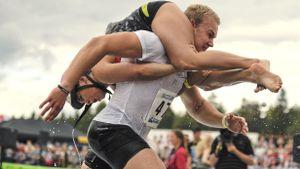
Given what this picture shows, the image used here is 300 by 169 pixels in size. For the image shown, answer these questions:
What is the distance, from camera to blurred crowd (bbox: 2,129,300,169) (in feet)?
29.9

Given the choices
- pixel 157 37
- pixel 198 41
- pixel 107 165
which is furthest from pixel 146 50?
pixel 107 165

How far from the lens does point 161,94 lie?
3.59 metres

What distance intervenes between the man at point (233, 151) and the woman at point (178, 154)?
0.61 m

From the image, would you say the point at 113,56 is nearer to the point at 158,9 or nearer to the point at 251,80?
the point at 158,9

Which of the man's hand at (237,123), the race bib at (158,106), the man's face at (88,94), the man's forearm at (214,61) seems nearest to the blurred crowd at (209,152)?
the man's hand at (237,123)

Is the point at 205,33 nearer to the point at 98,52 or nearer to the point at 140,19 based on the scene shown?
the point at 140,19

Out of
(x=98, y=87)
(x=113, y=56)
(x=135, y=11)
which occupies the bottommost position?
(x=98, y=87)

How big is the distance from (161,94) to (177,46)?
33 cm

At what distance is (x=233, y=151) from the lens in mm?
8375

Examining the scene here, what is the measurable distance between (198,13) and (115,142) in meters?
1.00

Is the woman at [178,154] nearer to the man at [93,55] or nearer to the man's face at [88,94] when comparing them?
the man's face at [88,94]

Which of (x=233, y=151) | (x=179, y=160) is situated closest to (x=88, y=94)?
(x=233, y=151)

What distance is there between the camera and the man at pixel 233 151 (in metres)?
8.34

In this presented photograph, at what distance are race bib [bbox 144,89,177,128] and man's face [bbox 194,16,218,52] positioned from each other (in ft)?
1.22
